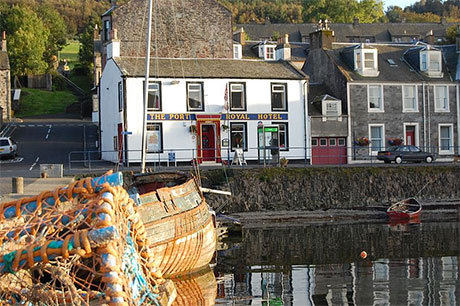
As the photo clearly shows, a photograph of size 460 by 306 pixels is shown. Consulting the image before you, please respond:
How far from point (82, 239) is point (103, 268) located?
15.4 inches

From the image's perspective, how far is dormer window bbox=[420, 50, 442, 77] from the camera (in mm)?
52219

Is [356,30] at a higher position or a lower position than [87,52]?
higher

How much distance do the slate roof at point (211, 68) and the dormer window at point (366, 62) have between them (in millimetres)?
5016

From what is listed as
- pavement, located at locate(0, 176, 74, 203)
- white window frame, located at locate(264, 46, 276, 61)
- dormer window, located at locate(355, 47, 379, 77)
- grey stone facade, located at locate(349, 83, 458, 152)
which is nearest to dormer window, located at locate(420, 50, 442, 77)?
grey stone facade, located at locate(349, 83, 458, 152)

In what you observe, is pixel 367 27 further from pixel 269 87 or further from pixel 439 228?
pixel 439 228

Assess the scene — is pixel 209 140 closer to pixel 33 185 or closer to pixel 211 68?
pixel 211 68

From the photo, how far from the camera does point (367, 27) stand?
99062mm

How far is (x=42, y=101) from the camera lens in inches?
3228

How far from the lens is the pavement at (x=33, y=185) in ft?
102

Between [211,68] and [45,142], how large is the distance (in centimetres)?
1738

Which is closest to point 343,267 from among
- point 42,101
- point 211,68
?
point 211,68

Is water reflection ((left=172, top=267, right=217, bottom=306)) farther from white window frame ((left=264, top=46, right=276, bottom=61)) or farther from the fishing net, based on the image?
white window frame ((left=264, top=46, right=276, bottom=61))

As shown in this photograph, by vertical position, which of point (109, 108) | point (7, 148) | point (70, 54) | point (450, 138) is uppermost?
point (70, 54)

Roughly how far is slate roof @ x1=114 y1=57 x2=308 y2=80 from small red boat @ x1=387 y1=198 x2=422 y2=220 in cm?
1210
